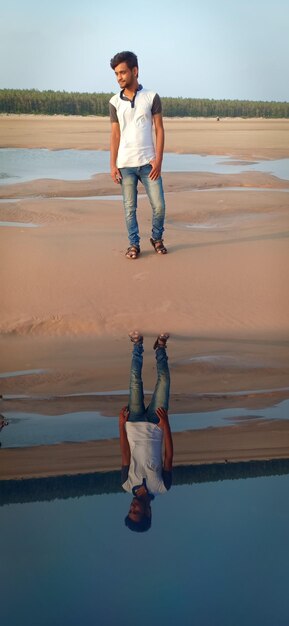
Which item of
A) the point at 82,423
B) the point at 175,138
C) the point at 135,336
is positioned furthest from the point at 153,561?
the point at 175,138

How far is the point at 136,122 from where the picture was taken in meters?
8.16

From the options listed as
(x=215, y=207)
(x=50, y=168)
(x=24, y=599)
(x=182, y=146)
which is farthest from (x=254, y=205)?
(x=182, y=146)

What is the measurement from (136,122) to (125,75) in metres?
0.40

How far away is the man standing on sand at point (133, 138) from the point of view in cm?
801

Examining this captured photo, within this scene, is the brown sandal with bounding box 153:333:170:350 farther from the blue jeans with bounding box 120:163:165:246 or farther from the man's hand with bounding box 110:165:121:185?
the man's hand with bounding box 110:165:121:185

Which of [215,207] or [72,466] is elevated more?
[215,207]

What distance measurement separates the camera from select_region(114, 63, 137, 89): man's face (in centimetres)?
795

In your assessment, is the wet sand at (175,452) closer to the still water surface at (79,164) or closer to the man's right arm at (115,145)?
the man's right arm at (115,145)

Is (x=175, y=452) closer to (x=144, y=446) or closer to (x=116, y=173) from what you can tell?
(x=144, y=446)

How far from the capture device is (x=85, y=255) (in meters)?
8.91

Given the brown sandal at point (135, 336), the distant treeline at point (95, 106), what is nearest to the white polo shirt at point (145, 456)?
the brown sandal at point (135, 336)

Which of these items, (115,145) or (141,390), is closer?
(141,390)

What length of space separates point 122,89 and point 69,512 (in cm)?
552

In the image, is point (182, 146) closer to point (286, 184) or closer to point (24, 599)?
point (286, 184)
